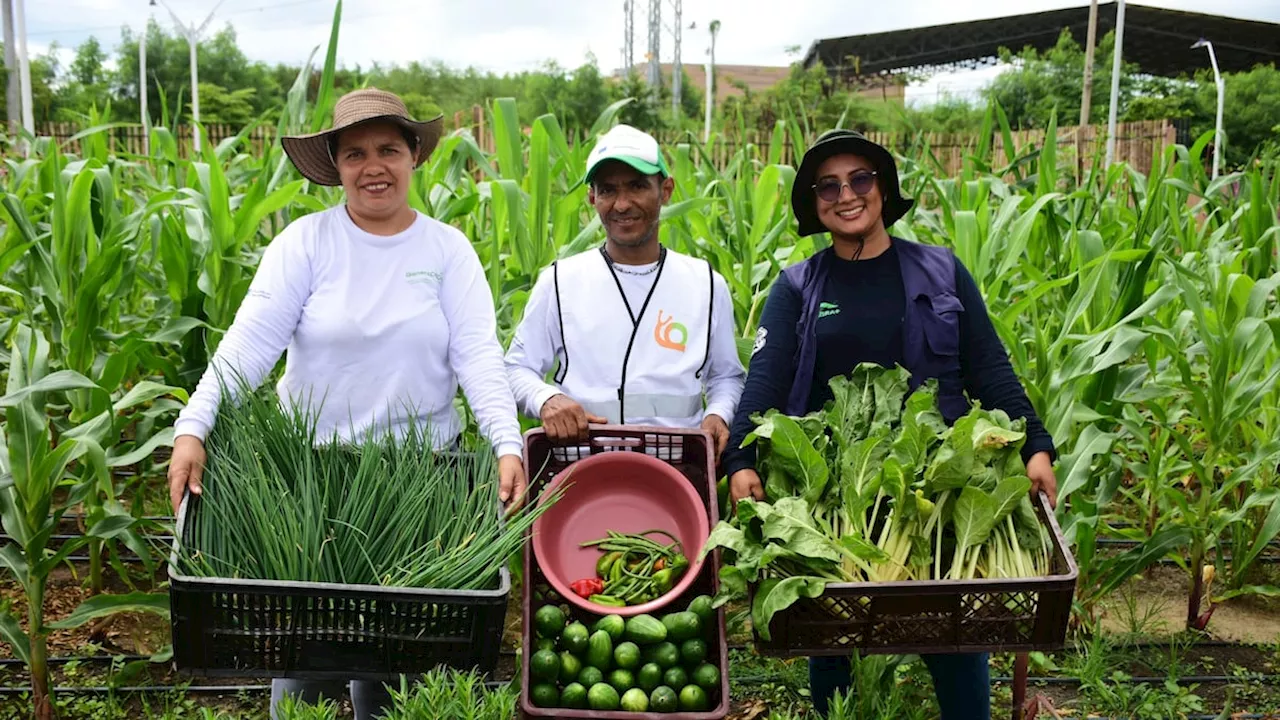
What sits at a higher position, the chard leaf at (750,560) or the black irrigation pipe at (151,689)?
the chard leaf at (750,560)

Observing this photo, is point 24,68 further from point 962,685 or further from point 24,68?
point 962,685

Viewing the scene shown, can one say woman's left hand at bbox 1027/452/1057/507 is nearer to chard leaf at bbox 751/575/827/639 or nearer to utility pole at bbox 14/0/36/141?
chard leaf at bbox 751/575/827/639

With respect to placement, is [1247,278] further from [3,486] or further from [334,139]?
[3,486]

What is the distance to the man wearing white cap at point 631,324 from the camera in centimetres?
239

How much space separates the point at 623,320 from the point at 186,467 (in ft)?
3.26

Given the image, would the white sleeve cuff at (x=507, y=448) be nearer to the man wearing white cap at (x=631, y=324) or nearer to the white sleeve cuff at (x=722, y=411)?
the man wearing white cap at (x=631, y=324)

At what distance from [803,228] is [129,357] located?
6.45 ft

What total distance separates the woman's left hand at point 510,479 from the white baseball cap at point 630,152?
28.1 inches

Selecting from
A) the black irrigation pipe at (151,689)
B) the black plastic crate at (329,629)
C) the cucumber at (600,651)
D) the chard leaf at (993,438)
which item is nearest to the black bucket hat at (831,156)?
the chard leaf at (993,438)

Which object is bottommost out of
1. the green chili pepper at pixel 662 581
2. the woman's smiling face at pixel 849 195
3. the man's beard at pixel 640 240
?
the green chili pepper at pixel 662 581

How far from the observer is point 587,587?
202cm

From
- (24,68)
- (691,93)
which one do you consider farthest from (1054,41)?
(24,68)

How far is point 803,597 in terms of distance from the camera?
178 cm

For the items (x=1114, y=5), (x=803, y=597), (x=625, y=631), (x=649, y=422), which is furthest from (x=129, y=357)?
(x=1114, y=5)
